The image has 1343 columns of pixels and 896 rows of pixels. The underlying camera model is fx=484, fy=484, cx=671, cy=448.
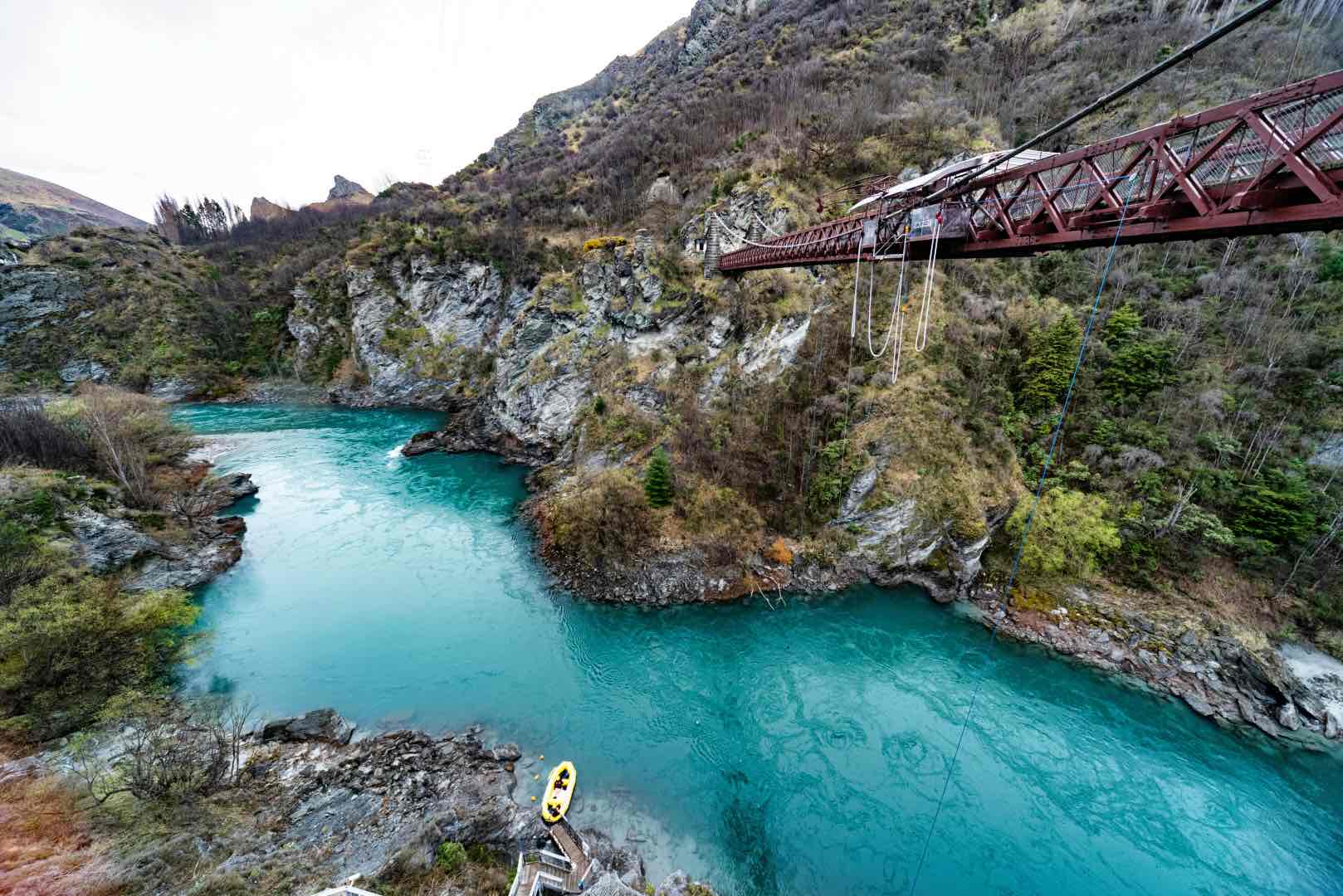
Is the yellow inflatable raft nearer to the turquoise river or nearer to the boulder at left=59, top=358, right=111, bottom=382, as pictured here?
the turquoise river

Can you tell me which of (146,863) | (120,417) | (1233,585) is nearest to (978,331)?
(1233,585)

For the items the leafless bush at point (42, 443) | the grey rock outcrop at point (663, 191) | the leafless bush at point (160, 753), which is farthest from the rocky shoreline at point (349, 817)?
the grey rock outcrop at point (663, 191)

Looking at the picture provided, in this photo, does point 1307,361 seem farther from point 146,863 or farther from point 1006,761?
point 146,863

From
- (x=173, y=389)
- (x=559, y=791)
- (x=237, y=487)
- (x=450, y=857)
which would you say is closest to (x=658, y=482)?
(x=559, y=791)

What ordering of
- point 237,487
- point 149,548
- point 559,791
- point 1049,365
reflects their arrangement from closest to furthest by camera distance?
point 559,791 → point 149,548 → point 1049,365 → point 237,487

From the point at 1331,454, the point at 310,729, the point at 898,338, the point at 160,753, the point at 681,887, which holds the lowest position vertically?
the point at 681,887

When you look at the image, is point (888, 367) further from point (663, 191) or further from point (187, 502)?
point (187, 502)
